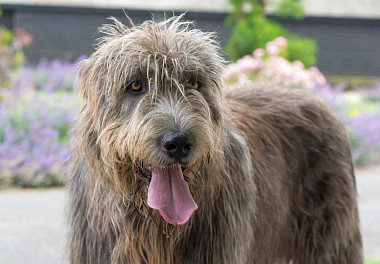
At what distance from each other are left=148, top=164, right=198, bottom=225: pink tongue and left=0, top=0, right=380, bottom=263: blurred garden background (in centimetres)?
84

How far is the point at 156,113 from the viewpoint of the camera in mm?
3057

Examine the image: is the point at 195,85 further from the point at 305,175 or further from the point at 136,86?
the point at 305,175

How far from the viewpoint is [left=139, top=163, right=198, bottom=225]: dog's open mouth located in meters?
3.11

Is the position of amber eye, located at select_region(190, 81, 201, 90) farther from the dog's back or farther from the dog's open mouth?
the dog's back

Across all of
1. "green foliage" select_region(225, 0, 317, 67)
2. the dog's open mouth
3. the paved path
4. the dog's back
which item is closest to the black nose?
the dog's open mouth

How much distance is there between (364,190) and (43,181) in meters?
5.19

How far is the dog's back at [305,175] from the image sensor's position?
421 centimetres

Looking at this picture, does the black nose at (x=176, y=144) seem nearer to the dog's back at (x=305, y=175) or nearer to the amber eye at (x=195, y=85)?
the amber eye at (x=195, y=85)

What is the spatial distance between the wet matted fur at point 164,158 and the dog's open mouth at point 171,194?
54 millimetres

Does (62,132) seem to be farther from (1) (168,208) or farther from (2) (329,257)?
(1) (168,208)

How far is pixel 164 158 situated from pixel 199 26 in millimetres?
22192

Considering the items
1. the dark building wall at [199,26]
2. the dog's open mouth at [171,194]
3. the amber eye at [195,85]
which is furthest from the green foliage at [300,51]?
the dog's open mouth at [171,194]

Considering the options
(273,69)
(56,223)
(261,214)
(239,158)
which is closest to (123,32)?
(239,158)

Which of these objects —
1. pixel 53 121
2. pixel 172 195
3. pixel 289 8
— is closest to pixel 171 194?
pixel 172 195
